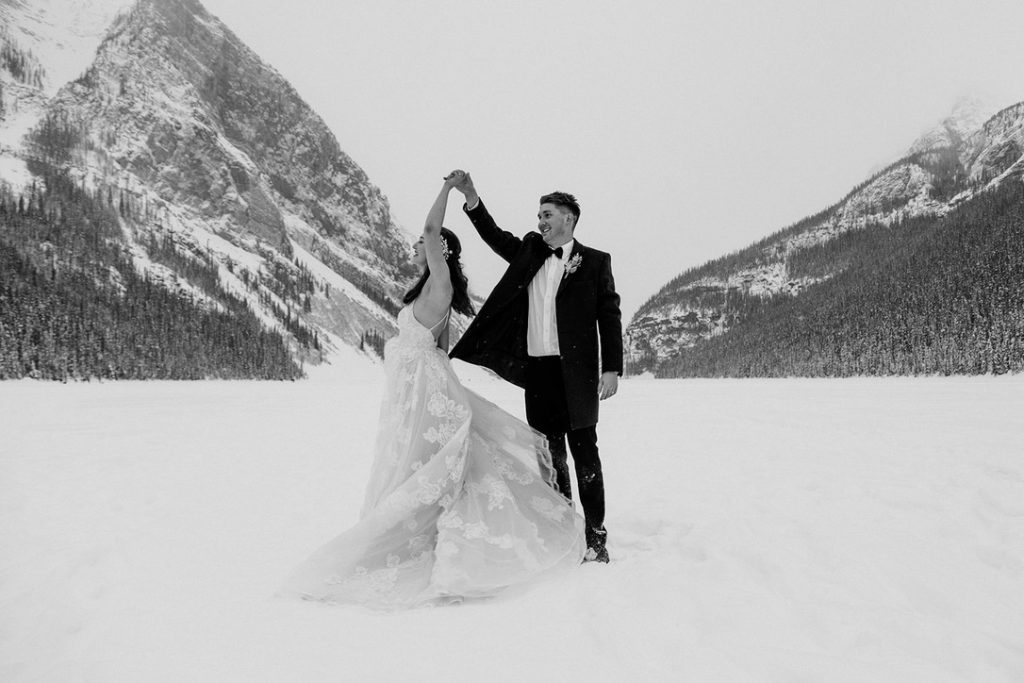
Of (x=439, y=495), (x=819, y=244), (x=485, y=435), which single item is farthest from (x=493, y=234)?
(x=819, y=244)

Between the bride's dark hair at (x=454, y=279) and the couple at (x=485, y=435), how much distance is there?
2cm

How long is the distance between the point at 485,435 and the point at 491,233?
1.66m

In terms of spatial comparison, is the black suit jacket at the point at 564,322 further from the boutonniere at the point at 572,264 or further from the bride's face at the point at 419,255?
the bride's face at the point at 419,255

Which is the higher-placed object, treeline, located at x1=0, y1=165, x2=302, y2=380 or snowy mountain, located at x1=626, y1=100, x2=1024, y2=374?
snowy mountain, located at x1=626, y1=100, x2=1024, y2=374

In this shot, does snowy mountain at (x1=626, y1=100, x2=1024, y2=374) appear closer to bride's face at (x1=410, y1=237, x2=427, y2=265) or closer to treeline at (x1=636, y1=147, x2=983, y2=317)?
treeline at (x1=636, y1=147, x2=983, y2=317)

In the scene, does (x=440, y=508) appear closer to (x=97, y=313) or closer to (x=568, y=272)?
(x=568, y=272)

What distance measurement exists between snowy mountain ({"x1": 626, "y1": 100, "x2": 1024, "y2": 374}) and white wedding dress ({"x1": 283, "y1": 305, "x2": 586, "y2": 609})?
5681 inches

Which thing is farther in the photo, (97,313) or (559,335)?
(97,313)

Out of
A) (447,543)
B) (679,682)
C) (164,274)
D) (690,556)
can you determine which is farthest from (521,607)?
(164,274)

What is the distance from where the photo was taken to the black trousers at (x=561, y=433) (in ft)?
14.1

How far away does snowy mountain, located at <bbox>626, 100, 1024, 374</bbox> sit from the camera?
15362 cm

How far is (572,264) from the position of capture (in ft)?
14.4

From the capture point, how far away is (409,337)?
432 cm

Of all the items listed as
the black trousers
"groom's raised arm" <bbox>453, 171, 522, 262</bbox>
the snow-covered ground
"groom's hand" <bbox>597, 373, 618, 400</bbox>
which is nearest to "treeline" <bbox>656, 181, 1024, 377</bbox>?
the snow-covered ground
